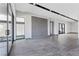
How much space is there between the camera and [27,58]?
1258 mm

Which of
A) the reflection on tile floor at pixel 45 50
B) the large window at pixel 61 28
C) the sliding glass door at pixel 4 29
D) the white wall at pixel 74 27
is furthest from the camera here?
the white wall at pixel 74 27

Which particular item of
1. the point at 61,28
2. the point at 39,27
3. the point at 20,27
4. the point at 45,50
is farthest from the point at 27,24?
the point at 61,28

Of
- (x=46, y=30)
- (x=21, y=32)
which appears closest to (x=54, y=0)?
(x=21, y=32)

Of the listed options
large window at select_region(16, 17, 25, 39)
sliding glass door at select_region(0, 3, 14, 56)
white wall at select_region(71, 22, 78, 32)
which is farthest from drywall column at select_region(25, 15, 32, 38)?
white wall at select_region(71, 22, 78, 32)

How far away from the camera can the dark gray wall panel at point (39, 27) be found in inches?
474

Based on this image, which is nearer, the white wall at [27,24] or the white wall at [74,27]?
the white wall at [27,24]

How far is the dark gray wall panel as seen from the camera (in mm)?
12039

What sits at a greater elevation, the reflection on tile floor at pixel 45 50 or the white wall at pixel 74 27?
the white wall at pixel 74 27

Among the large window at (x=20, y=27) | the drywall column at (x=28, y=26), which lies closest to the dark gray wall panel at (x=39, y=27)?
the drywall column at (x=28, y=26)

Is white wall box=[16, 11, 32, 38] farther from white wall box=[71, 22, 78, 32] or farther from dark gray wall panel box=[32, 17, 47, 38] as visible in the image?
white wall box=[71, 22, 78, 32]

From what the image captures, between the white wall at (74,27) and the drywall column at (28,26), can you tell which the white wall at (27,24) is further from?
the white wall at (74,27)

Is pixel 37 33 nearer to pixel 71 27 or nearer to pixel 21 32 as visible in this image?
pixel 21 32

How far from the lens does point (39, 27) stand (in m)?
12.9

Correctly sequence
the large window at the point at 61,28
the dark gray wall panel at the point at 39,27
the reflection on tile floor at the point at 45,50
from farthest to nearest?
the large window at the point at 61,28 < the dark gray wall panel at the point at 39,27 < the reflection on tile floor at the point at 45,50
